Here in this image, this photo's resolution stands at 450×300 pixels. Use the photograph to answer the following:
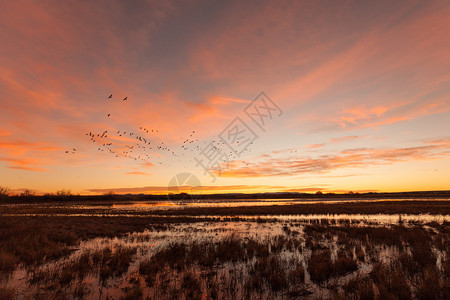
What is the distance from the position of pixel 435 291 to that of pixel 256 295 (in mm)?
5632

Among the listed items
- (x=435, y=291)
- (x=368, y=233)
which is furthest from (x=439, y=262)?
(x=368, y=233)

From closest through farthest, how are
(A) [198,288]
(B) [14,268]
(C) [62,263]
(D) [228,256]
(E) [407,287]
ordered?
(E) [407,287], (A) [198,288], (B) [14,268], (C) [62,263], (D) [228,256]

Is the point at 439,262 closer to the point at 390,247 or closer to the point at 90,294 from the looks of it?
the point at 390,247

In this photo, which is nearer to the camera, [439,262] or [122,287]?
[122,287]

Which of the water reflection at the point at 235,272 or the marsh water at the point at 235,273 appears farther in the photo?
the water reflection at the point at 235,272

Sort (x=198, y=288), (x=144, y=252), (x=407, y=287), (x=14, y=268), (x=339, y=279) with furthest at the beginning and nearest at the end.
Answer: (x=144, y=252)
(x=14, y=268)
(x=339, y=279)
(x=198, y=288)
(x=407, y=287)

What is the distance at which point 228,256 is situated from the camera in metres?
13.1

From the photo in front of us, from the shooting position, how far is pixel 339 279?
9609 mm

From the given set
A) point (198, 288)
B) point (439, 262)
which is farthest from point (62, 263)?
point (439, 262)

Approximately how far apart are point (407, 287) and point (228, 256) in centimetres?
782

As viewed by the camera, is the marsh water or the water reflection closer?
the marsh water

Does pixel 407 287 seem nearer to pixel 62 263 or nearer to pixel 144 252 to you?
pixel 144 252

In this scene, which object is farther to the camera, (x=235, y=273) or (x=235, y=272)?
(x=235, y=272)

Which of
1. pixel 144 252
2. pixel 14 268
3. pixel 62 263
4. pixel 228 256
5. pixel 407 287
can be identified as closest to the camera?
pixel 407 287
